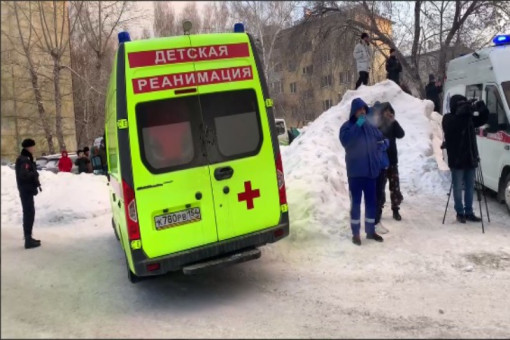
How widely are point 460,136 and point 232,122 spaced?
4.24 meters

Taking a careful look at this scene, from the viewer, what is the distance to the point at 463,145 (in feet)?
24.2

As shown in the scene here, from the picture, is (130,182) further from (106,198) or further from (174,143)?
(106,198)

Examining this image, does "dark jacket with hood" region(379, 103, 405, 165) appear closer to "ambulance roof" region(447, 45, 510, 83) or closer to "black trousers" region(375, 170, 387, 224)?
"black trousers" region(375, 170, 387, 224)

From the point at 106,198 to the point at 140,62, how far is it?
6.55m

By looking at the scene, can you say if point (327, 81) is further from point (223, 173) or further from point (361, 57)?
point (223, 173)

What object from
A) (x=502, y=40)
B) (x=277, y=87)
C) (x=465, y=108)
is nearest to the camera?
(x=465, y=108)

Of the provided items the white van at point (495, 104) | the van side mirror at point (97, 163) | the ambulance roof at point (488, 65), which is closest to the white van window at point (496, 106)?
the white van at point (495, 104)

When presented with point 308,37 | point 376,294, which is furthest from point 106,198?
point 308,37

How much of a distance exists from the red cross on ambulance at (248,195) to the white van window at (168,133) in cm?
58

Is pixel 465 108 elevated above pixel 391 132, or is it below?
above

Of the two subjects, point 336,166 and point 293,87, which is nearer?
point 336,166

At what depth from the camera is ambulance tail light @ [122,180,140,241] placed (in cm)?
454

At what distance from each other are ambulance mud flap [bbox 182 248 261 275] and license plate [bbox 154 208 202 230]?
453 millimetres

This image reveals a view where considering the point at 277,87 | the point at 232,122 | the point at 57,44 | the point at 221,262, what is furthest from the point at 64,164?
the point at 277,87
